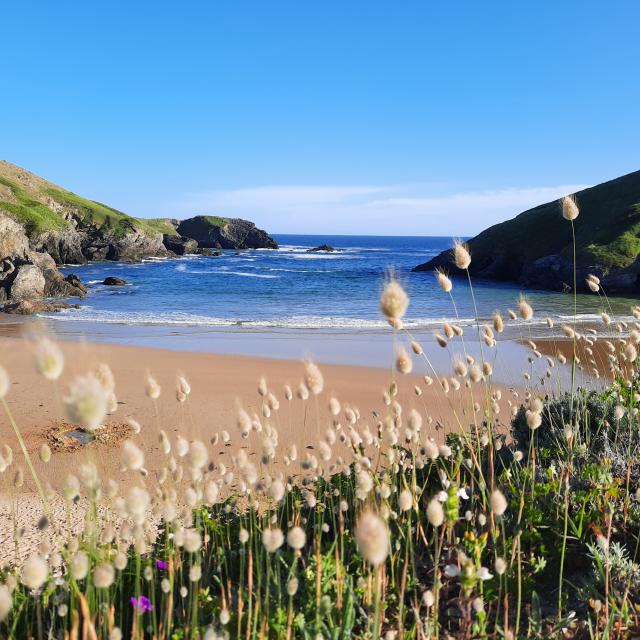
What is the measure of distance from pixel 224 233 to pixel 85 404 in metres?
106

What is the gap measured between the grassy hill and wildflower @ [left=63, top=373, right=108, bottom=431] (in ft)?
195

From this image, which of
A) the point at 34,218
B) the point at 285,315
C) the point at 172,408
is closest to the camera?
the point at 172,408

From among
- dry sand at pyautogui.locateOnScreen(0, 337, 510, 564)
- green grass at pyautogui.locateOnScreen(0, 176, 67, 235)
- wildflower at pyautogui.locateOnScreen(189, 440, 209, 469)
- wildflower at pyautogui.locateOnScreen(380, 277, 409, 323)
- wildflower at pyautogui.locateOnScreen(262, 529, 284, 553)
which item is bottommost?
dry sand at pyautogui.locateOnScreen(0, 337, 510, 564)

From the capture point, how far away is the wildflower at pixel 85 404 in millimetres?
1512

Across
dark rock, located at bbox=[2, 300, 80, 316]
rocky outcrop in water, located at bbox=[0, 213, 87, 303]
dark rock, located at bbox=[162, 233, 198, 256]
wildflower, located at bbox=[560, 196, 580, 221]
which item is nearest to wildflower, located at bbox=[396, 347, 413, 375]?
wildflower, located at bbox=[560, 196, 580, 221]

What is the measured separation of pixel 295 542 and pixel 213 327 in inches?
791

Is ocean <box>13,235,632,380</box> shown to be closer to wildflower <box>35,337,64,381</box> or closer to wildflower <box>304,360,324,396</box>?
wildflower <box>304,360,324,396</box>

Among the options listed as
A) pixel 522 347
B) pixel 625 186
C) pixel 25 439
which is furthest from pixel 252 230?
pixel 25 439

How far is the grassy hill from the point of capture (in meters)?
55.6

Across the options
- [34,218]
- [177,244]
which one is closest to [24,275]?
[34,218]

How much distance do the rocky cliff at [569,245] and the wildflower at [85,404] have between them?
37.6 metres

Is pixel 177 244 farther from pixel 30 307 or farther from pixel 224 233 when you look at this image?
pixel 30 307

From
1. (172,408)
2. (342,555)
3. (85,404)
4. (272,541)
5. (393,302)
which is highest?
(393,302)

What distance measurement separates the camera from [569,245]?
42.3m
